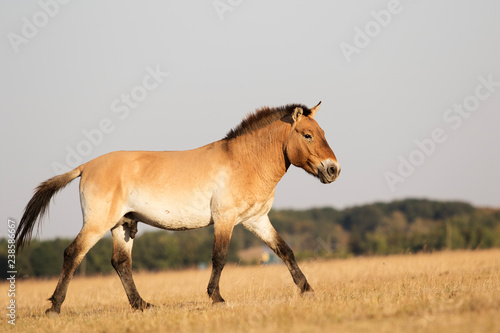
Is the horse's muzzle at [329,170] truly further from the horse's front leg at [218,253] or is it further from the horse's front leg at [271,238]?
the horse's front leg at [218,253]

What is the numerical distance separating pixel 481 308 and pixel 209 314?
2.87 metres

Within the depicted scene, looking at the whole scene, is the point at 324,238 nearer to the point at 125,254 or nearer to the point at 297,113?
the point at 125,254

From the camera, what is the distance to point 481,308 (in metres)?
5.28

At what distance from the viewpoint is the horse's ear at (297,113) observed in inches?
333

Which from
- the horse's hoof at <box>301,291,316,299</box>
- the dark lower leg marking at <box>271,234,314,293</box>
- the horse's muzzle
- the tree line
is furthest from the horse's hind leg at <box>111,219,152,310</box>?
the tree line

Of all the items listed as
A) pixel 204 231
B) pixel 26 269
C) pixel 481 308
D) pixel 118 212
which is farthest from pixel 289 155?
pixel 204 231

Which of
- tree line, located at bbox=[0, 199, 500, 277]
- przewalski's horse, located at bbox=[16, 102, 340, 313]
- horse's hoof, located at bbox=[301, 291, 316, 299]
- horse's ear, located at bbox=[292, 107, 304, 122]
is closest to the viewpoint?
horse's hoof, located at bbox=[301, 291, 316, 299]

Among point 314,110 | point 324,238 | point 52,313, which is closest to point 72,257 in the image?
point 52,313

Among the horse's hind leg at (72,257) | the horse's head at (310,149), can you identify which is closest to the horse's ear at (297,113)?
the horse's head at (310,149)

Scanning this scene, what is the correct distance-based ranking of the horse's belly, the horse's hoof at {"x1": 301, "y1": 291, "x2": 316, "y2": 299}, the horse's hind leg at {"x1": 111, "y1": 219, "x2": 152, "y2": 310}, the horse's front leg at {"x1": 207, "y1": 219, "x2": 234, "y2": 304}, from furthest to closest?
the horse's hind leg at {"x1": 111, "y1": 219, "x2": 152, "y2": 310} < the horse's belly < the horse's front leg at {"x1": 207, "y1": 219, "x2": 234, "y2": 304} < the horse's hoof at {"x1": 301, "y1": 291, "x2": 316, "y2": 299}

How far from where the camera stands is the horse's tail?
9.08m

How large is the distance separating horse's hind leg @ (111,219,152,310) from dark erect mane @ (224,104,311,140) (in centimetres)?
218

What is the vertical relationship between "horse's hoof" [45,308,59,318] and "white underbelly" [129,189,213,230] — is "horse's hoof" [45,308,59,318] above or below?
below

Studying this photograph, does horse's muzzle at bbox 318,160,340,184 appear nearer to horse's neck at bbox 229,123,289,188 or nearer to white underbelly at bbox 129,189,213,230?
horse's neck at bbox 229,123,289,188
